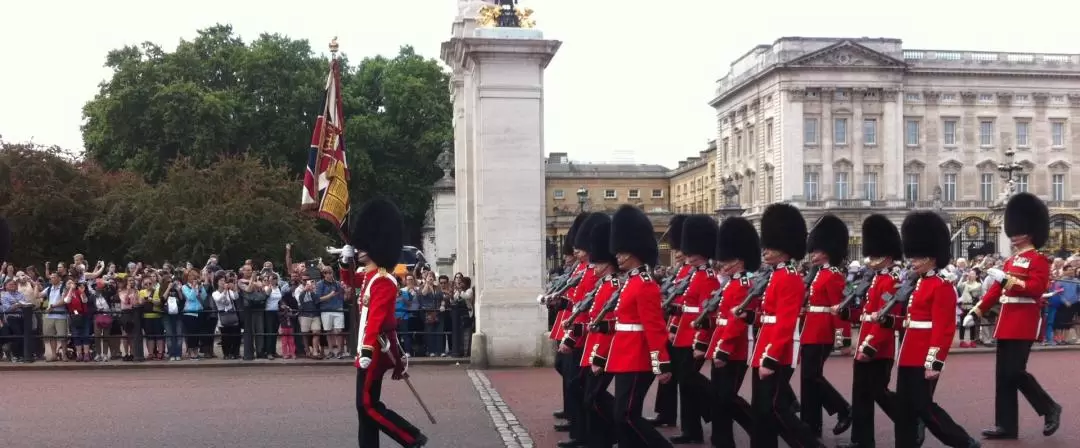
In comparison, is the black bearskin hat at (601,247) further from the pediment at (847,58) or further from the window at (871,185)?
the window at (871,185)

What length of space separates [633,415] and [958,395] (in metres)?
6.38

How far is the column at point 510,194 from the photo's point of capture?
17.4m

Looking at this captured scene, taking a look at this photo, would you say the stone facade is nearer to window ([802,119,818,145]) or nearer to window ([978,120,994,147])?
window ([802,119,818,145])

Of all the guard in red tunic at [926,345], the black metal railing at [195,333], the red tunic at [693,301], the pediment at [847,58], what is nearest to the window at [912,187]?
the pediment at [847,58]

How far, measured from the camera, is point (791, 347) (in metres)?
9.11

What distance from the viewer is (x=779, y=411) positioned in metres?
9.17

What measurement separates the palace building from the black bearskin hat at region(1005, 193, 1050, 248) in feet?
232

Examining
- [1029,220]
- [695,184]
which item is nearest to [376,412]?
[1029,220]

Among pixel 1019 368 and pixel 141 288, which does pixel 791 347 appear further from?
pixel 141 288

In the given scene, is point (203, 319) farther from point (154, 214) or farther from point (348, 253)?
point (154, 214)

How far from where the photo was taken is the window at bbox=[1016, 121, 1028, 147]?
87312mm

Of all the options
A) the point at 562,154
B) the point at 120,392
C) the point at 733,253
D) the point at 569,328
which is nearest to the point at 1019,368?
the point at 733,253

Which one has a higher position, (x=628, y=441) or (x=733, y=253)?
(x=733, y=253)

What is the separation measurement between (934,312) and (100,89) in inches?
1967
